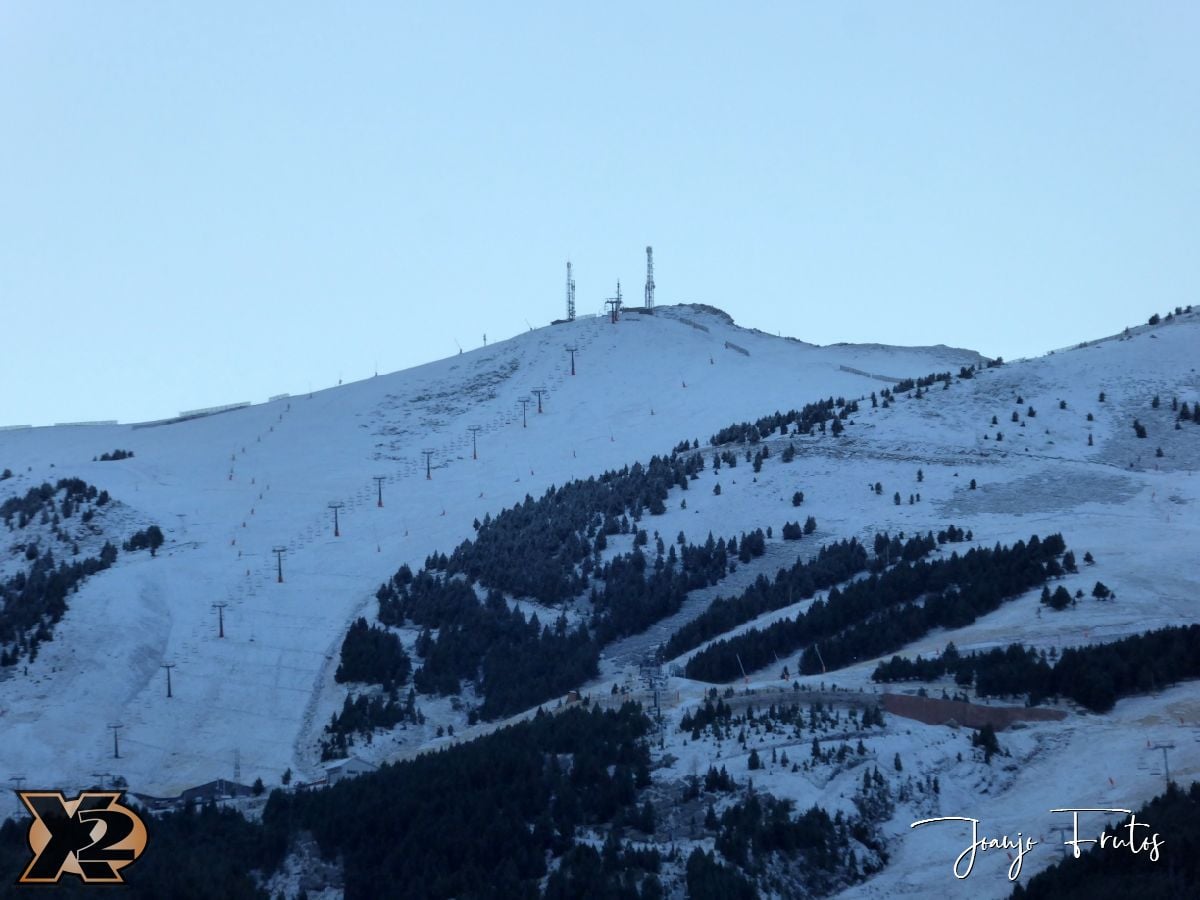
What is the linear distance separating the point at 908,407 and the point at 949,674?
2776 centimetres

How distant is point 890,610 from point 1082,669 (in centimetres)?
829

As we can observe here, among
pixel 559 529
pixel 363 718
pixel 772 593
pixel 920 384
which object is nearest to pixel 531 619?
pixel 363 718

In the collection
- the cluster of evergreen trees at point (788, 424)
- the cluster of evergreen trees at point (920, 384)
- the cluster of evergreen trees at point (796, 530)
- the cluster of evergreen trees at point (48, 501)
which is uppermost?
the cluster of evergreen trees at point (920, 384)

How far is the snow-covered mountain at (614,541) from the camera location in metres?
35.1

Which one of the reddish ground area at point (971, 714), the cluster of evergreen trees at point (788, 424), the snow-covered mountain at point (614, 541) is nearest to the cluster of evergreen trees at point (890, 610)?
the snow-covered mountain at point (614, 541)

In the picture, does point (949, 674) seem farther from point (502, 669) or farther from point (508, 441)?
point (508, 441)

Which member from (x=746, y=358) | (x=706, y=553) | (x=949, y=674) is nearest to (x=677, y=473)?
(x=706, y=553)

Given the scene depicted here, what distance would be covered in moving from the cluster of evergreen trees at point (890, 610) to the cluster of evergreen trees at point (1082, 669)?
13.6ft

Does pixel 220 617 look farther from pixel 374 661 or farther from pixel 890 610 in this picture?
pixel 890 610

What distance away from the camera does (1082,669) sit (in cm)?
3700

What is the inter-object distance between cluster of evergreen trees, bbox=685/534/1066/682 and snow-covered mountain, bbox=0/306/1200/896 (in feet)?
3.23

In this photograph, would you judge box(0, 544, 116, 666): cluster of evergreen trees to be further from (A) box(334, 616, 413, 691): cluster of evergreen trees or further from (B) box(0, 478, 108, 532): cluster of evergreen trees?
(A) box(334, 616, 413, 691): cluster of evergreen trees

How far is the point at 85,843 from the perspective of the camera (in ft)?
91.2

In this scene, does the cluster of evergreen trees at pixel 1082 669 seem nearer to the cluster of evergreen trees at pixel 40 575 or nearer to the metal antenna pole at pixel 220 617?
the metal antenna pole at pixel 220 617
